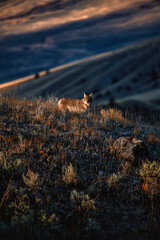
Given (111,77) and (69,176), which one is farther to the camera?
(111,77)

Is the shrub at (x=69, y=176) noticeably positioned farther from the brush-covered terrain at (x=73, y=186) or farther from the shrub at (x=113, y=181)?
the shrub at (x=113, y=181)

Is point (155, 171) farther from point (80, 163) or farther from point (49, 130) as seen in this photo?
point (49, 130)

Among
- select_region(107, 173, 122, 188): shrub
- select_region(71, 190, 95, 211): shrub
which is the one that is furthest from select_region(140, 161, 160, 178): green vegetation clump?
select_region(71, 190, 95, 211): shrub

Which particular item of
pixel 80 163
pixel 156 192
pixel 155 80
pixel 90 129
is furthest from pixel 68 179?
pixel 155 80

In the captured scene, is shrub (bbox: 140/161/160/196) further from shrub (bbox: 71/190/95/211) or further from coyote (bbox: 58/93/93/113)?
coyote (bbox: 58/93/93/113)

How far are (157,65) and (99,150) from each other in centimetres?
7782

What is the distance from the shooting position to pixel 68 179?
15.8ft

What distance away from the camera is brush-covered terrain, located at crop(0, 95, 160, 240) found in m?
3.89

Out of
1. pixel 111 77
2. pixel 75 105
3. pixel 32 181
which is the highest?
pixel 32 181

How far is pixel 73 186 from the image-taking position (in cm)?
488

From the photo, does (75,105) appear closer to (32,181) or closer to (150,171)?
(150,171)

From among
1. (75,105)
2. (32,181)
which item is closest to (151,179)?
(32,181)

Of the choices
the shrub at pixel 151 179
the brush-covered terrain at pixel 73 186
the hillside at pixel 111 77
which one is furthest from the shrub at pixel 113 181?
the hillside at pixel 111 77

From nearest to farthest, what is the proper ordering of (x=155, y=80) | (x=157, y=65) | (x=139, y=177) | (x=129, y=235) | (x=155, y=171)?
(x=129, y=235) → (x=155, y=171) → (x=139, y=177) → (x=155, y=80) → (x=157, y=65)
